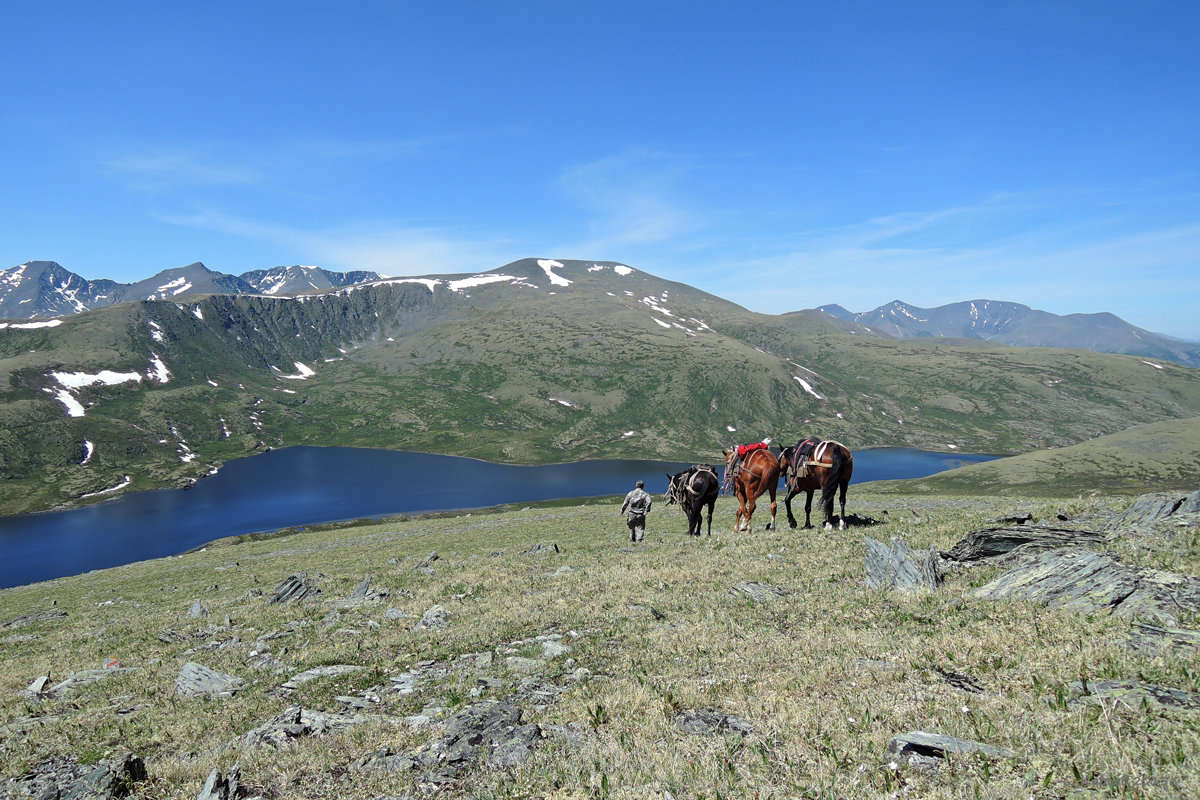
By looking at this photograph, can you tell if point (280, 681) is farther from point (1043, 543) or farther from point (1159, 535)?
point (1159, 535)

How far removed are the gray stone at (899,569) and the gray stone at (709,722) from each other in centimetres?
659

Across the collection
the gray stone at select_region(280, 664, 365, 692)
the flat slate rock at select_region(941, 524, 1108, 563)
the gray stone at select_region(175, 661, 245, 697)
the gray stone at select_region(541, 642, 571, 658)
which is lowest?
the gray stone at select_region(175, 661, 245, 697)

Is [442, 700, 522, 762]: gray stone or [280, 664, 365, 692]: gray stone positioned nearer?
[442, 700, 522, 762]: gray stone

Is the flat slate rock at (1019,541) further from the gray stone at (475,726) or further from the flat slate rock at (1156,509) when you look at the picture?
the gray stone at (475,726)

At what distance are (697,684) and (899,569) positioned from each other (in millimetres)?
6920

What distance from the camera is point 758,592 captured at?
41.4ft

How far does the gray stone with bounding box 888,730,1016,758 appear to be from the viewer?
5085 mm

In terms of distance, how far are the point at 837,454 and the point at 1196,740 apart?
702 inches

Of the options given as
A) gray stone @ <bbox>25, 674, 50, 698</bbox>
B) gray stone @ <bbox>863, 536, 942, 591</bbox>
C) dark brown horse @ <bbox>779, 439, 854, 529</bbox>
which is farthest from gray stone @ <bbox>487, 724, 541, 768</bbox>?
dark brown horse @ <bbox>779, 439, 854, 529</bbox>

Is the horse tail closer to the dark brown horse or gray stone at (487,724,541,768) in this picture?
the dark brown horse

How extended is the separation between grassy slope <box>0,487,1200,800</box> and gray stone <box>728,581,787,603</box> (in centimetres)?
34

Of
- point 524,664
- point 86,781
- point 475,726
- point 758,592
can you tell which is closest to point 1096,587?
point 758,592

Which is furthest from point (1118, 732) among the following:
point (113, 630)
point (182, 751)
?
point (113, 630)

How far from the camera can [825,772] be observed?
17.1ft
